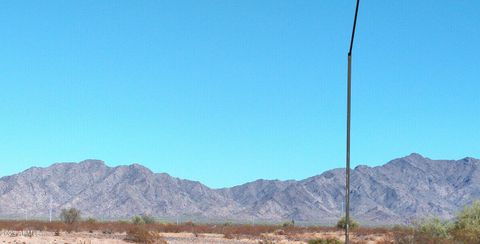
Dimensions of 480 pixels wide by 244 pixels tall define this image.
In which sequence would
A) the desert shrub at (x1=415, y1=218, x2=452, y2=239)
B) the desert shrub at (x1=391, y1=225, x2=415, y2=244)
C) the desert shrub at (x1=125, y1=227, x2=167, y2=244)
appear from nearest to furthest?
the desert shrub at (x1=391, y1=225, x2=415, y2=244) < the desert shrub at (x1=415, y1=218, x2=452, y2=239) < the desert shrub at (x1=125, y1=227, x2=167, y2=244)

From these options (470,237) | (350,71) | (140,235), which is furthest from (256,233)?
(350,71)

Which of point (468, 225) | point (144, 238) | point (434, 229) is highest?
point (468, 225)

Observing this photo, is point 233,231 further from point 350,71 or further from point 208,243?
point 350,71

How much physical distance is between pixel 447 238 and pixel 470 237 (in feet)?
3.43

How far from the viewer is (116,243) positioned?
155 feet

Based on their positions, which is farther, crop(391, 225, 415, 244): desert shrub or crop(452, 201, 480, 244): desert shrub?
crop(452, 201, 480, 244): desert shrub

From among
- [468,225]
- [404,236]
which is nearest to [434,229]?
[468,225]

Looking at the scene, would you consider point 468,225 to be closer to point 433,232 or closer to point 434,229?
point 434,229

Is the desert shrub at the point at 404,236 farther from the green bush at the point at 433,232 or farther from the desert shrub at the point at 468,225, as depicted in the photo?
the desert shrub at the point at 468,225

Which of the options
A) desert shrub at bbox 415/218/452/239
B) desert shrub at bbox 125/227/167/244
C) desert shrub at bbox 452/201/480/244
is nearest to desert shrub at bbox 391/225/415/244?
desert shrub at bbox 415/218/452/239

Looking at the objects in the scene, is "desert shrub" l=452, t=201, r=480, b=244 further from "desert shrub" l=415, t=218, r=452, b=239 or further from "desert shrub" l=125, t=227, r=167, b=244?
"desert shrub" l=125, t=227, r=167, b=244

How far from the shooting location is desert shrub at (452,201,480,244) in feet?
117

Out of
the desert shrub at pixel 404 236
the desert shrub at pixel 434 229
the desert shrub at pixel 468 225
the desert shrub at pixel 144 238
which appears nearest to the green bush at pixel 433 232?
the desert shrub at pixel 434 229

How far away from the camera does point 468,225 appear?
40.3 metres
